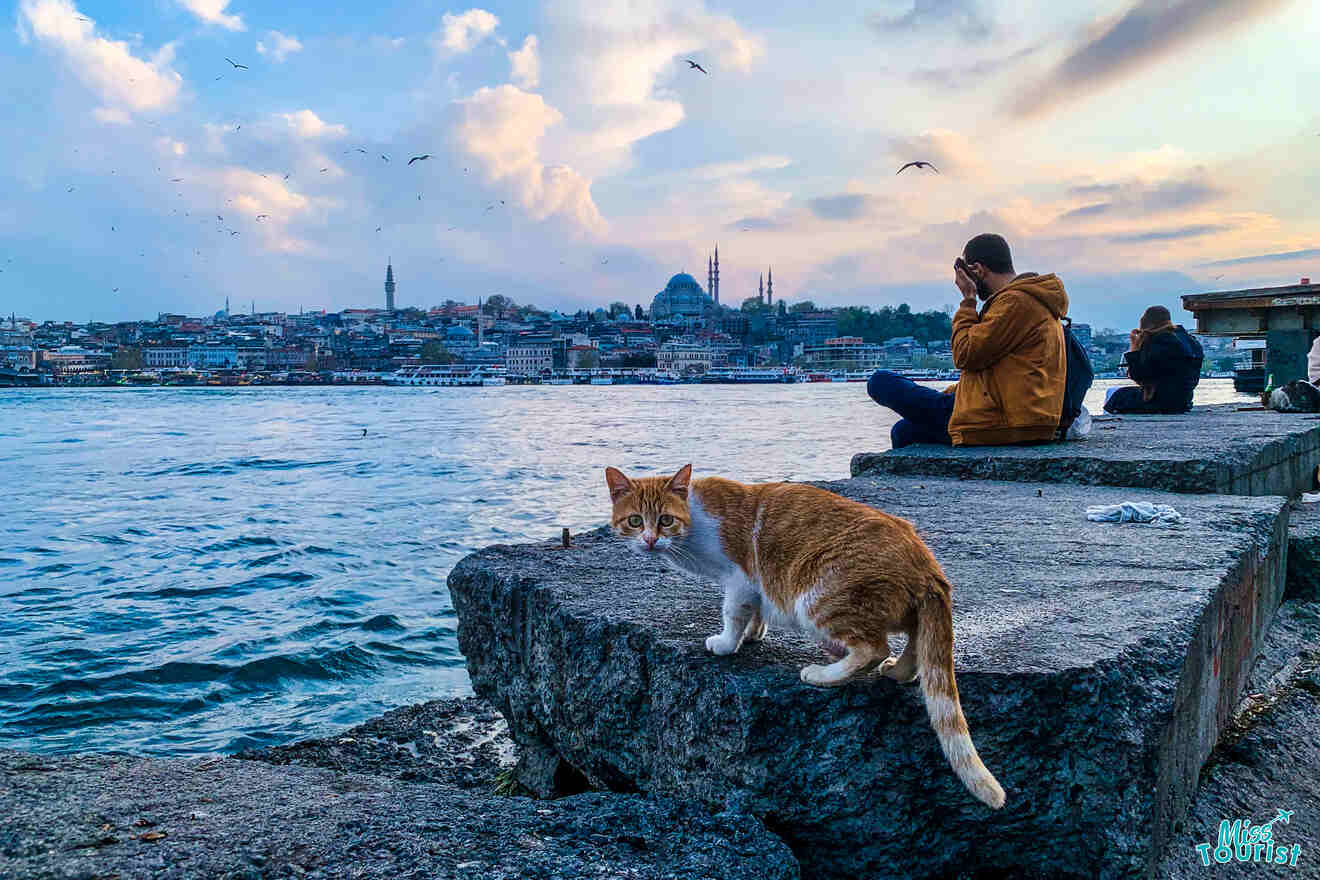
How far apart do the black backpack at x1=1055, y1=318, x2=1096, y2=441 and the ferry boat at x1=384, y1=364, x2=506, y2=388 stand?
71110mm

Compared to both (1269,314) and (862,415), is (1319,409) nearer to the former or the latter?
(1269,314)

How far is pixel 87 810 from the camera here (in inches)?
55.5

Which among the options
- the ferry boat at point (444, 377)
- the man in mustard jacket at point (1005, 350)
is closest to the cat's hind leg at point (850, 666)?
the man in mustard jacket at point (1005, 350)

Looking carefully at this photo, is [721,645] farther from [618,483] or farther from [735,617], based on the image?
[618,483]

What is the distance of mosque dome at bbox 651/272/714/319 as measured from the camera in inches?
4380

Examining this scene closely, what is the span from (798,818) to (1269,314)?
384 inches

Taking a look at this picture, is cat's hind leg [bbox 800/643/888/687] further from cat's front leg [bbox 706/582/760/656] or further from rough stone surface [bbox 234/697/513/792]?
rough stone surface [bbox 234/697/513/792]

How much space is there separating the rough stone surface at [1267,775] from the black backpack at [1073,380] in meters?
1.67

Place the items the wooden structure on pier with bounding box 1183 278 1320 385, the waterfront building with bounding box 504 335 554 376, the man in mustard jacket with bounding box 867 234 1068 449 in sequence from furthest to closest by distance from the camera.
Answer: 1. the waterfront building with bounding box 504 335 554 376
2. the wooden structure on pier with bounding box 1183 278 1320 385
3. the man in mustard jacket with bounding box 867 234 1068 449

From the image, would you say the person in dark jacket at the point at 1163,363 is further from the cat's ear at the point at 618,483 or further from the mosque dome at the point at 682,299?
the mosque dome at the point at 682,299

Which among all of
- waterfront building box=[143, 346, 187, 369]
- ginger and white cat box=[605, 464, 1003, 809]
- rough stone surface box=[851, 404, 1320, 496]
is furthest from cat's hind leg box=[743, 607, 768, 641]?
waterfront building box=[143, 346, 187, 369]

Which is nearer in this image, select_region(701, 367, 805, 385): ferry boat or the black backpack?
the black backpack

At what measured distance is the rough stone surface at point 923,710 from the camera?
48.4 inches

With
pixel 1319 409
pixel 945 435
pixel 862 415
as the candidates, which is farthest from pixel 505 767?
pixel 862 415
